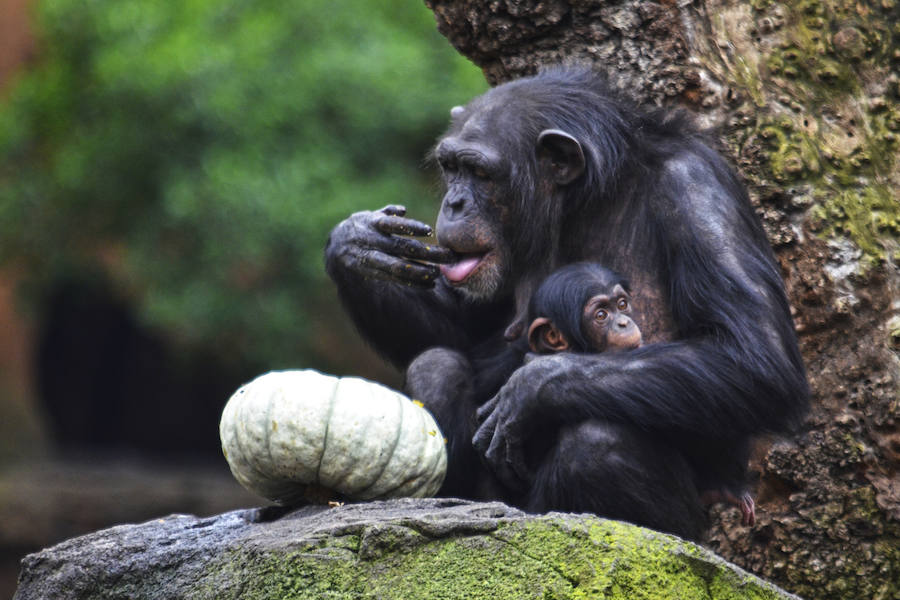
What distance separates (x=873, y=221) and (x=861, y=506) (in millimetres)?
1251

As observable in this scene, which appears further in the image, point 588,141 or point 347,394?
point 588,141

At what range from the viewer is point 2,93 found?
15875 millimetres

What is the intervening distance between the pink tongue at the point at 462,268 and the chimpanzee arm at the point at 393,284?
0.19 ft

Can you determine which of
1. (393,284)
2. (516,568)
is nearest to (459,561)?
(516,568)

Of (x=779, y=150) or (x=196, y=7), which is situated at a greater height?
(x=196, y=7)

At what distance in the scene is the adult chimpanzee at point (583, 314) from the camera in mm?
5004

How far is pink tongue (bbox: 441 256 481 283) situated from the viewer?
538 centimetres

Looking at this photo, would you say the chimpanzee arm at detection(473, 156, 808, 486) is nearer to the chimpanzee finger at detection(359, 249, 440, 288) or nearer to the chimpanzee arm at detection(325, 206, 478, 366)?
the chimpanzee finger at detection(359, 249, 440, 288)

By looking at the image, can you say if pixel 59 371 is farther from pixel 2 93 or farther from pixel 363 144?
pixel 363 144

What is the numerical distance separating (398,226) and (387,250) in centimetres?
13

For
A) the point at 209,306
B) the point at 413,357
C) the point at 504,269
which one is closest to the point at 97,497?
the point at 209,306

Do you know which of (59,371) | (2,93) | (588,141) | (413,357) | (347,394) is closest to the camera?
(347,394)

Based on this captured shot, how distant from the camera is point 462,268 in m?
5.39

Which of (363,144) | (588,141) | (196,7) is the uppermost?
(196,7)
